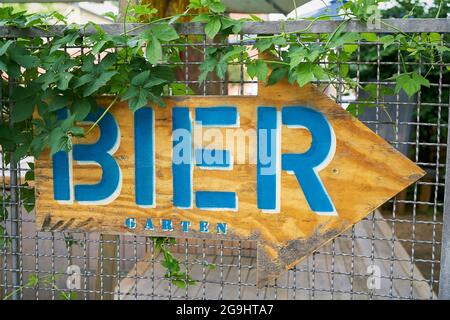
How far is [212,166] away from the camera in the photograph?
1.88 m

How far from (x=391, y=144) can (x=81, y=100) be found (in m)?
1.05

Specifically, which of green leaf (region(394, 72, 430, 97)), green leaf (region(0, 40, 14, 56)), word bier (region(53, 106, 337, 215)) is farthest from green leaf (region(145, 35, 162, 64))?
green leaf (region(394, 72, 430, 97))

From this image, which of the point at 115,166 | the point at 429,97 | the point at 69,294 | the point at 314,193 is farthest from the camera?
the point at 429,97

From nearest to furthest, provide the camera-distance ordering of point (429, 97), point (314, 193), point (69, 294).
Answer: point (314, 193) < point (69, 294) < point (429, 97)

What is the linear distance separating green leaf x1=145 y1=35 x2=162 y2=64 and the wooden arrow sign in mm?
204

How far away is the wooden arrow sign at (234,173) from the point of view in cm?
180

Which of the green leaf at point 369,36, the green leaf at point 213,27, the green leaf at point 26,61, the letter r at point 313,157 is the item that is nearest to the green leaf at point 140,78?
the green leaf at point 213,27

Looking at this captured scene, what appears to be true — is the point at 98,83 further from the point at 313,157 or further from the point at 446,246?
the point at 446,246

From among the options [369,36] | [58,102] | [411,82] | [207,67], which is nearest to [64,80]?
[58,102]

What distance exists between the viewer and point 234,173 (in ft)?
6.13

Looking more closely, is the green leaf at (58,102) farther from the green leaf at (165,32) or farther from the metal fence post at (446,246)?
the metal fence post at (446,246)

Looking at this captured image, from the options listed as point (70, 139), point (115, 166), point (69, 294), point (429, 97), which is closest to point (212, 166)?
point (115, 166)

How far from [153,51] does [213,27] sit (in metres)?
0.20

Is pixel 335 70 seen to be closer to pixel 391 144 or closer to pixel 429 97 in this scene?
pixel 391 144
